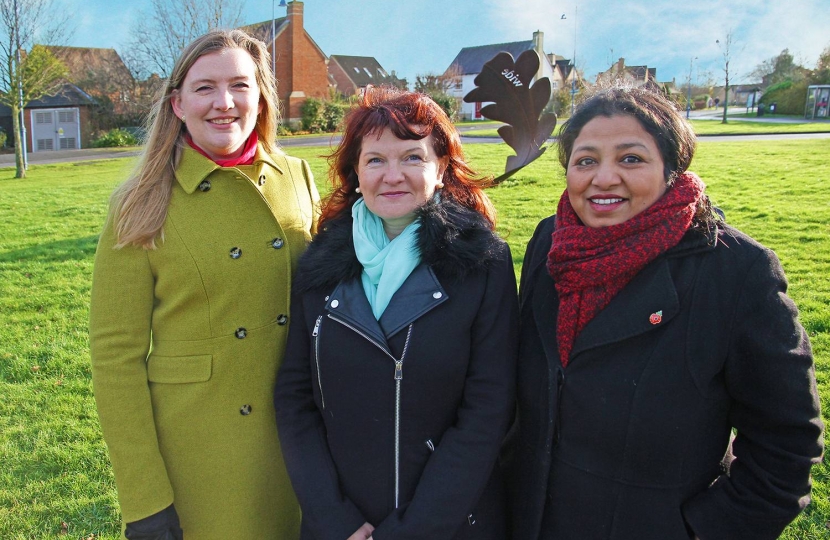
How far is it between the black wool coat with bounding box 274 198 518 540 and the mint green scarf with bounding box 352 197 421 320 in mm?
34

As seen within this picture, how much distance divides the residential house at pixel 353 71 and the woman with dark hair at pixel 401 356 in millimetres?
52512

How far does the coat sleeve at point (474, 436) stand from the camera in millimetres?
2006

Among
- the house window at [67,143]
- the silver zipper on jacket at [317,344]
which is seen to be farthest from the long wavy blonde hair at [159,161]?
the house window at [67,143]

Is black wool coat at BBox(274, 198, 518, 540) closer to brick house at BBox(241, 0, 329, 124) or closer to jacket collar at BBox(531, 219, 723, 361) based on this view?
jacket collar at BBox(531, 219, 723, 361)

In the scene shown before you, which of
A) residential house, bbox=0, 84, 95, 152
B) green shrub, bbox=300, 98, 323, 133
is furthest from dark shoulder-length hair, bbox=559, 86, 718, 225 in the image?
residential house, bbox=0, 84, 95, 152

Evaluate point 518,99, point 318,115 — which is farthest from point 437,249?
point 318,115

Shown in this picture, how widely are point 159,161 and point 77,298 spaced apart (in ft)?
19.6

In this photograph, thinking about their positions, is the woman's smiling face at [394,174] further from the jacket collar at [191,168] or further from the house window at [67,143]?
the house window at [67,143]

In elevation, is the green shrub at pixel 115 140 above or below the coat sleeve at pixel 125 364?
above

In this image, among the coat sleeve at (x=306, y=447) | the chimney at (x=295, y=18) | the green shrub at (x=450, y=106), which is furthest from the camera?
the chimney at (x=295, y=18)

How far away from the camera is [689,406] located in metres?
1.85

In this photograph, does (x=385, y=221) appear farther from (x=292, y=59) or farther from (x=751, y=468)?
(x=292, y=59)

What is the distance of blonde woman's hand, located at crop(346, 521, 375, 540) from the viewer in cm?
208

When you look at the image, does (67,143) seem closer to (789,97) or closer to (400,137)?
(400,137)
